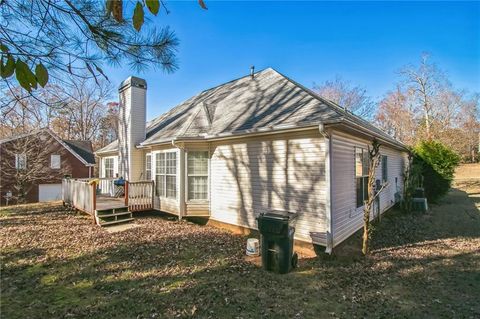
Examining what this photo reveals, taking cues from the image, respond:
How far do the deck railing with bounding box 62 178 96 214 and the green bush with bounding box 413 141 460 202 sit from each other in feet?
56.3

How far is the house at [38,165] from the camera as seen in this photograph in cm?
1900

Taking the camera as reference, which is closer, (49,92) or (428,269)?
(49,92)

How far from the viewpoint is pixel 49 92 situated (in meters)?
3.60

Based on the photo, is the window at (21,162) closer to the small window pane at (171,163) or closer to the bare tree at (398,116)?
Answer: the small window pane at (171,163)

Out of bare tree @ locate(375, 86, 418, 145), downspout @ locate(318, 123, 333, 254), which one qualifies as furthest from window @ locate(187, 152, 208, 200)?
bare tree @ locate(375, 86, 418, 145)

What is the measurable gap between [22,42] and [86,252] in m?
5.00

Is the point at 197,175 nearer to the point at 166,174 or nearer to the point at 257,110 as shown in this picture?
the point at 166,174

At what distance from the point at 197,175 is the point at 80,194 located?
16.5 ft

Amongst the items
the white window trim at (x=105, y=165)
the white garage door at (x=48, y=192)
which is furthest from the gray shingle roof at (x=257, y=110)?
the white garage door at (x=48, y=192)

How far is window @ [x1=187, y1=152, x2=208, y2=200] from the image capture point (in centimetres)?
909

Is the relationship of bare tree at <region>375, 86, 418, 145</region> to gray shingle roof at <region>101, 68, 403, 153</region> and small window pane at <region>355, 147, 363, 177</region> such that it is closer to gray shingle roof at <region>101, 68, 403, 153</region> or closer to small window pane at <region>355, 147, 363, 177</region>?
gray shingle roof at <region>101, 68, 403, 153</region>

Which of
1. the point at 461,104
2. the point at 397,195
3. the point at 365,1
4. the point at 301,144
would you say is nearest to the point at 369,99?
the point at 461,104

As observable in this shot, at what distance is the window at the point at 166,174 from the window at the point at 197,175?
67 centimetres

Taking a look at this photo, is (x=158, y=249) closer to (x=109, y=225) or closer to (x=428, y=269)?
(x=109, y=225)
